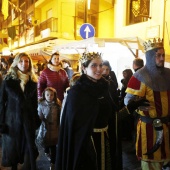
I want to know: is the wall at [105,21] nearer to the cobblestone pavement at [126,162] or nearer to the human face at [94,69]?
the cobblestone pavement at [126,162]

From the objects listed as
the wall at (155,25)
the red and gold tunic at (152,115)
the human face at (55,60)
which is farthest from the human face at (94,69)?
the wall at (155,25)

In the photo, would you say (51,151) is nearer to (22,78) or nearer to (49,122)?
(49,122)

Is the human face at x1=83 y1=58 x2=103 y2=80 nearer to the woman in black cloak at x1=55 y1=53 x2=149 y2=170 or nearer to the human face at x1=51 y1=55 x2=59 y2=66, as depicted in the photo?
the woman in black cloak at x1=55 y1=53 x2=149 y2=170

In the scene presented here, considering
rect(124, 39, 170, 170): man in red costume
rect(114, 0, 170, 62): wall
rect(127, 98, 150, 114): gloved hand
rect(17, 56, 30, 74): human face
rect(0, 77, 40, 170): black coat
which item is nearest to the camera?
rect(127, 98, 150, 114): gloved hand

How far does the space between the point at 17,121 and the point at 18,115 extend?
0.12 metres

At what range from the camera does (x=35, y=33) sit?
2992 centimetres

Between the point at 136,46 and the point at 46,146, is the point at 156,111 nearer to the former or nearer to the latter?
the point at 46,146

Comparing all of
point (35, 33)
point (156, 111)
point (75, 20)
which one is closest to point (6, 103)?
point (156, 111)

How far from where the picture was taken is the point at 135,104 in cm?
362

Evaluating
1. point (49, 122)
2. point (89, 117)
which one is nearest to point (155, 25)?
point (49, 122)

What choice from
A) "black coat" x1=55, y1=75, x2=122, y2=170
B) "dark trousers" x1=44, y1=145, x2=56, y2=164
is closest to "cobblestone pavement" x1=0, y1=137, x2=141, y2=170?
"dark trousers" x1=44, y1=145, x2=56, y2=164

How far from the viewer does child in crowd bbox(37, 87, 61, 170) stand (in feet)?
17.1

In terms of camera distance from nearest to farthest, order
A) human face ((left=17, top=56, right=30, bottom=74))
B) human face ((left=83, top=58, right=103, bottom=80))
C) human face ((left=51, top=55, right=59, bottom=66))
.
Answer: human face ((left=83, top=58, right=103, bottom=80)), human face ((left=17, top=56, right=30, bottom=74)), human face ((left=51, top=55, right=59, bottom=66))

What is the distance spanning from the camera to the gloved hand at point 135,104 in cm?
362
